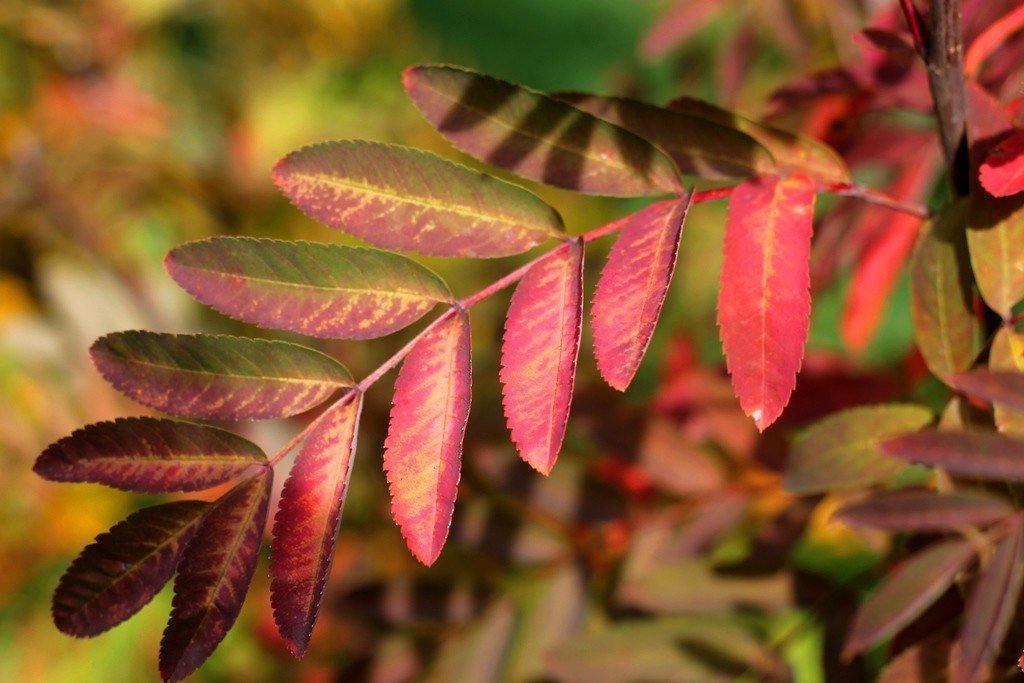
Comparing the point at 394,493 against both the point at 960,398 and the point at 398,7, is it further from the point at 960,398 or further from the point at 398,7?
the point at 398,7

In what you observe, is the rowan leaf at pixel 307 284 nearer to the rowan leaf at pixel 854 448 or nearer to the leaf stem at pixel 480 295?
the leaf stem at pixel 480 295

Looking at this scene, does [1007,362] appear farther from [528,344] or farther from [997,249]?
[528,344]

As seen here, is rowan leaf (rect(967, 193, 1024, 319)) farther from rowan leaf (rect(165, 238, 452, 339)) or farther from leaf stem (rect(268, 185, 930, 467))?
rowan leaf (rect(165, 238, 452, 339))

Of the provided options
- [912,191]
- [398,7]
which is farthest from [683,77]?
[398,7]

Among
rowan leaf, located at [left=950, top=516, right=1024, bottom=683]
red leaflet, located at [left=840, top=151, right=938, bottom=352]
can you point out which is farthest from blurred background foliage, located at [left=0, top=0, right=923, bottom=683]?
rowan leaf, located at [left=950, top=516, right=1024, bottom=683]

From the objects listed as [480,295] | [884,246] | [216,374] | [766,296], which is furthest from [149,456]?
[884,246]

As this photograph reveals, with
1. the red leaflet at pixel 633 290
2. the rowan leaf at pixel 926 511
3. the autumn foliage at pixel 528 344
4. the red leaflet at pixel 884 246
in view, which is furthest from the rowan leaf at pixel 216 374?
the red leaflet at pixel 884 246

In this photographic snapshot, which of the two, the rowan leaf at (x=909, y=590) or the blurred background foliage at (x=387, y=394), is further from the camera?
the blurred background foliage at (x=387, y=394)
